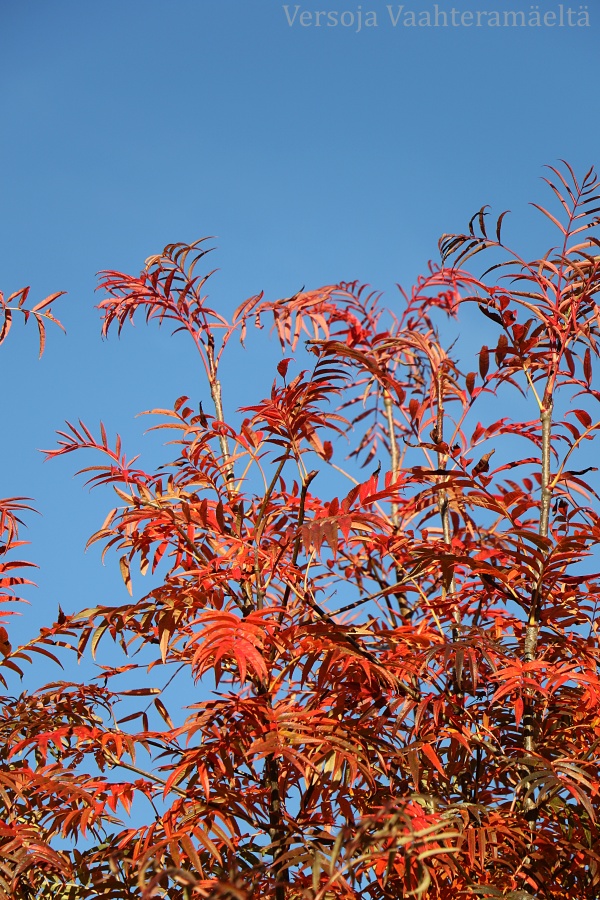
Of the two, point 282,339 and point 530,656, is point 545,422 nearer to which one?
point 530,656

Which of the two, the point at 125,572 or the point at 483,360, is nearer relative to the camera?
the point at 483,360

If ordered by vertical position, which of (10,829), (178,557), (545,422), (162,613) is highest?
(545,422)

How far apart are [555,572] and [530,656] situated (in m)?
0.20

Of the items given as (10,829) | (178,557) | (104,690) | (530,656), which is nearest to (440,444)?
(530,656)

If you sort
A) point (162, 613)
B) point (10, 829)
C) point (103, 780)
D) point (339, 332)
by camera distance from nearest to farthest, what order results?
point (10, 829) < point (103, 780) < point (162, 613) < point (339, 332)

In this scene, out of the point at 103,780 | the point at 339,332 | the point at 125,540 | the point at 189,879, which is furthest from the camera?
the point at 339,332

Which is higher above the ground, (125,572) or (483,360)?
(483,360)

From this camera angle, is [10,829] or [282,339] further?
[282,339]

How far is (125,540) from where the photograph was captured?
2488 mm

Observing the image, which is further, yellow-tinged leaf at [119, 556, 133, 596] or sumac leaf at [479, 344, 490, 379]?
yellow-tinged leaf at [119, 556, 133, 596]

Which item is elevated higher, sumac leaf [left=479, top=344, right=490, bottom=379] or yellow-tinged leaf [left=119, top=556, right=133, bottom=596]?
sumac leaf [left=479, top=344, right=490, bottom=379]

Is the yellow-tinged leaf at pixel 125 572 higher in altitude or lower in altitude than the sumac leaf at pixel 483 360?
lower

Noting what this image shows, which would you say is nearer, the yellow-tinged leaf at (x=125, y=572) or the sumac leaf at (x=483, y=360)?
the sumac leaf at (x=483, y=360)

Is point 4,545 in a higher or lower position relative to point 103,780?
higher
